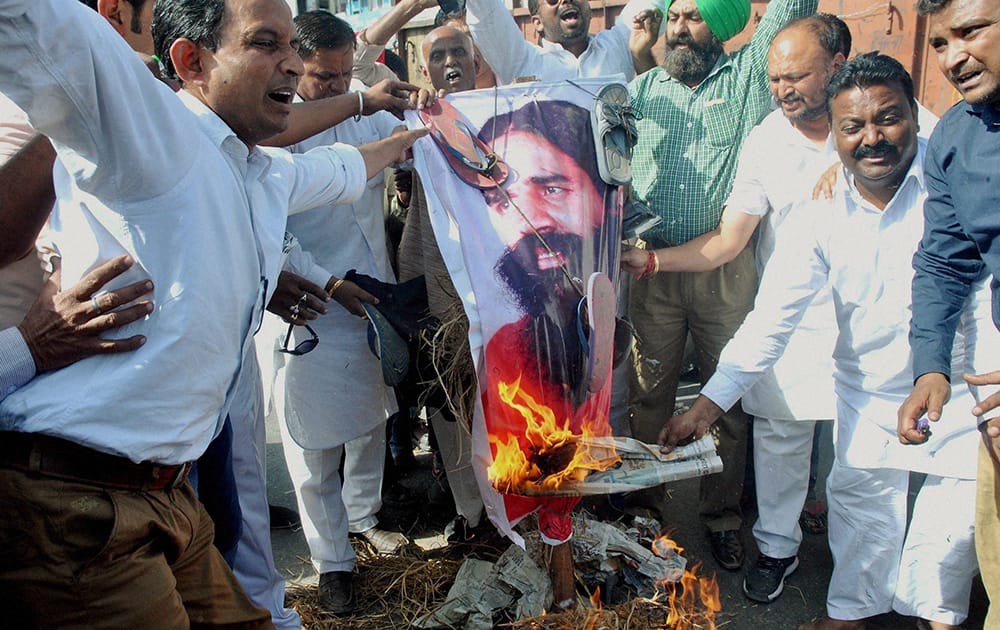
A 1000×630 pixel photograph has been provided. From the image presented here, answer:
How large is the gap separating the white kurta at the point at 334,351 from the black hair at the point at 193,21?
3.82 ft

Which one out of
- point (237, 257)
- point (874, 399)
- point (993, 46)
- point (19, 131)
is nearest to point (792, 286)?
point (874, 399)

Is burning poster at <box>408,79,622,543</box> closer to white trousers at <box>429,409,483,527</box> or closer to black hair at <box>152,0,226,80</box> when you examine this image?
white trousers at <box>429,409,483,527</box>

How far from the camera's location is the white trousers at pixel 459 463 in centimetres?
335

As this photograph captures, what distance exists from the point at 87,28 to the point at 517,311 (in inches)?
56.5

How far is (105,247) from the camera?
1.91 meters

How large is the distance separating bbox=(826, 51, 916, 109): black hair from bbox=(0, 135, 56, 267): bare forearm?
274 cm

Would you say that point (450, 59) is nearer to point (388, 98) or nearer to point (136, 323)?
point (388, 98)

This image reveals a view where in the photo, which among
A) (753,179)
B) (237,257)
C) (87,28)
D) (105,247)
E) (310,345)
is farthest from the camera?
(753,179)

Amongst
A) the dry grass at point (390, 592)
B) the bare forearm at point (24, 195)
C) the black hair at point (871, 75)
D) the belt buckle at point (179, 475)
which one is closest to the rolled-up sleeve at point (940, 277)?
the black hair at point (871, 75)

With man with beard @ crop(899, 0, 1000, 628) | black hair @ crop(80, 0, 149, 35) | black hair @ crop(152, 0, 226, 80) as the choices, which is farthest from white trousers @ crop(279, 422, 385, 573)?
man with beard @ crop(899, 0, 1000, 628)

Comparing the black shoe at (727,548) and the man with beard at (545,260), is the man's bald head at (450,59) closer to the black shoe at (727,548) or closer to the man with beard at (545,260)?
the man with beard at (545,260)

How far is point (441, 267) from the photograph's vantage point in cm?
311

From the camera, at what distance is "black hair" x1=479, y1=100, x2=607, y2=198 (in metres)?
3.00

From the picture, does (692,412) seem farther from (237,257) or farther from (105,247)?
(105,247)
